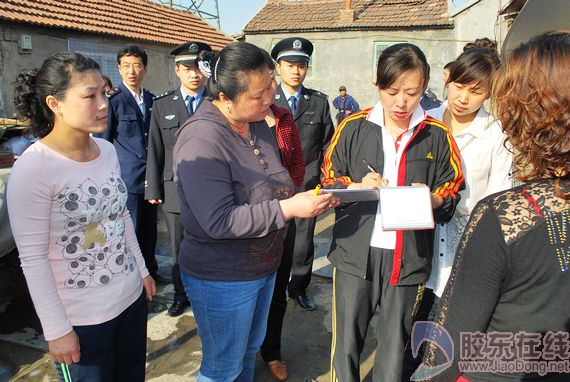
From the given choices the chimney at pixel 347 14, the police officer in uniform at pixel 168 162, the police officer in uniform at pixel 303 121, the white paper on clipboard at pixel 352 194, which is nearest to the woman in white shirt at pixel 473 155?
the white paper on clipboard at pixel 352 194

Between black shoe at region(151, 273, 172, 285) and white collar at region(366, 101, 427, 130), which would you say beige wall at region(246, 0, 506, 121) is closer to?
black shoe at region(151, 273, 172, 285)

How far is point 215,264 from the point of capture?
1.68 meters

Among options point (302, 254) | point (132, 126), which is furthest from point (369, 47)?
point (302, 254)

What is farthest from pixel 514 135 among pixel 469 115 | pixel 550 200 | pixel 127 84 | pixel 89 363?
pixel 127 84

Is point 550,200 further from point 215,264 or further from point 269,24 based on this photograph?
point 269,24

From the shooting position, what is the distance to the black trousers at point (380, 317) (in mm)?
1948

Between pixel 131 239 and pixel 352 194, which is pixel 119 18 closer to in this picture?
pixel 131 239

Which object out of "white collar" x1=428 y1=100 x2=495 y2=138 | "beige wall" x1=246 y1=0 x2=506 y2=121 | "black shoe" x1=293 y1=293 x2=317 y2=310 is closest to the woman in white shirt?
"white collar" x1=428 y1=100 x2=495 y2=138

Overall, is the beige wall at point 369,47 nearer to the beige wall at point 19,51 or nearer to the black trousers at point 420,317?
the beige wall at point 19,51

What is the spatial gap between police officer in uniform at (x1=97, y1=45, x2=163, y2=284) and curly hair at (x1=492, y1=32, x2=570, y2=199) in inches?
124

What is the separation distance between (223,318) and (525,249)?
1.19 m

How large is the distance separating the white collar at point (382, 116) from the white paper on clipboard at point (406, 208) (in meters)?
0.37

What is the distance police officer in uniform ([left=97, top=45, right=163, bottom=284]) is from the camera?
3.56 meters

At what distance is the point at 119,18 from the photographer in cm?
1045
